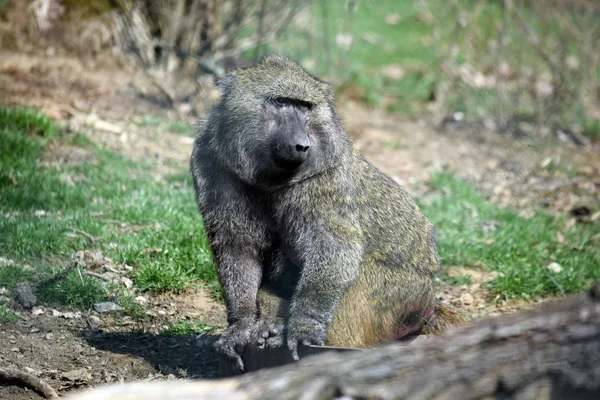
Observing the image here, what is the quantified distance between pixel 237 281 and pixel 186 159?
4.52 meters

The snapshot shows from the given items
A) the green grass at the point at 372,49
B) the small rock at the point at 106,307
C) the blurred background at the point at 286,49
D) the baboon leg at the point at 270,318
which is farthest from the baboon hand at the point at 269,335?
the green grass at the point at 372,49

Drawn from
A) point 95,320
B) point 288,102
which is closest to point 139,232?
point 95,320

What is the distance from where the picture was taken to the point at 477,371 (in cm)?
245

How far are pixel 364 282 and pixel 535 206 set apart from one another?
483 cm

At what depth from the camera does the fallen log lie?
2.41 meters

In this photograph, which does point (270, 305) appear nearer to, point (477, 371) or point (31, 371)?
point (31, 371)

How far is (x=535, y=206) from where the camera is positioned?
864cm

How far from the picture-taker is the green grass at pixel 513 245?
20.9ft

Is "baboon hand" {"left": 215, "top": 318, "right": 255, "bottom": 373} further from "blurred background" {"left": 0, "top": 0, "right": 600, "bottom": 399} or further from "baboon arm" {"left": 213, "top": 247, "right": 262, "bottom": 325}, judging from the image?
"blurred background" {"left": 0, "top": 0, "right": 600, "bottom": 399}

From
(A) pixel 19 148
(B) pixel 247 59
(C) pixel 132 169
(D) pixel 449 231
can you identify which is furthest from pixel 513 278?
(B) pixel 247 59

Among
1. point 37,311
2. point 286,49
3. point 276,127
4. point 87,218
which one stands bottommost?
point 37,311

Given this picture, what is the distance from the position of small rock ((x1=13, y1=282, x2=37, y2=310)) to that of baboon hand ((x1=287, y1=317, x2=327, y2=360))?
193cm

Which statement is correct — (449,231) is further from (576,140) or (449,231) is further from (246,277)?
(576,140)

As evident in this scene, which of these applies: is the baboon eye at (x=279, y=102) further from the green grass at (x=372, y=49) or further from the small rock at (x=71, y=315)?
the green grass at (x=372, y=49)
